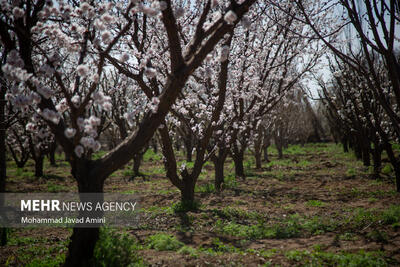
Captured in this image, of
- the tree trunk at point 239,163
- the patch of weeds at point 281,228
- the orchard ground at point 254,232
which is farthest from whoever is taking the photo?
the tree trunk at point 239,163

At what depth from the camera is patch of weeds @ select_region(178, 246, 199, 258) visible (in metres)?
4.46

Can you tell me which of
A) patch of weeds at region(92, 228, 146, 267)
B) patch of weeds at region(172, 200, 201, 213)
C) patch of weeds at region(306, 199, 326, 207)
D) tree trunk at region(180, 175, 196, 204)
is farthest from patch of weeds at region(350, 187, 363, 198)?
patch of weeds at region(92, 228, 146, 267)

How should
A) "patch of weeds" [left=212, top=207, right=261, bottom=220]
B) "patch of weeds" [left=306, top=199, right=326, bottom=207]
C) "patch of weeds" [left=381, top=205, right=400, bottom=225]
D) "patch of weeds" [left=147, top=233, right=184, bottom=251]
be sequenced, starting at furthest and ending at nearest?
1. "patch of weeds" [left=306, top=199, right=326, bottom=207]
2. "patch of weeds" [left=212, top=207, right=261, bottom=220]
3. "patch of weeds" [left=381, top=205, right=400, bottom=225]
4. "patch of weeds" [left=147, top=233, right=184, bottom=251]

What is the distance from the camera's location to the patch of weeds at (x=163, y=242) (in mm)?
4930

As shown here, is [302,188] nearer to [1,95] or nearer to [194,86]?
[194,86]

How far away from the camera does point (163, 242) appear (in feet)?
16.6

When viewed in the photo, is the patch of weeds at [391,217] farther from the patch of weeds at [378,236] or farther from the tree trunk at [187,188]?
the tree trunk at [187,188]

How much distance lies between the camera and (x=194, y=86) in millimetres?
9352

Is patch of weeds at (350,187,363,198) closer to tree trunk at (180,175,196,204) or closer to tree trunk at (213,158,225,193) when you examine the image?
tree trunk at (213,158,225,193)

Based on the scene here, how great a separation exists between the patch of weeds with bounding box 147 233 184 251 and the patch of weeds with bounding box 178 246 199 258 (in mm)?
216

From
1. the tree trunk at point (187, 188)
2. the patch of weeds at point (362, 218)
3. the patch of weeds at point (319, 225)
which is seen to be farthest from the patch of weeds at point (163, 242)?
the patch of weeds at point (362, 218)

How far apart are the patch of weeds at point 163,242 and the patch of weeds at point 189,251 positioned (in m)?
0.22

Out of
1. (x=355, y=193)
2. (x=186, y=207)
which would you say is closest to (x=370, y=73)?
(x=355, y=193)

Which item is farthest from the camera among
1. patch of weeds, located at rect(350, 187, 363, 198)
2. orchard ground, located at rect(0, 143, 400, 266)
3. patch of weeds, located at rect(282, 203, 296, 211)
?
patch of weeds, located at rect(350, 187, 363, 198)
